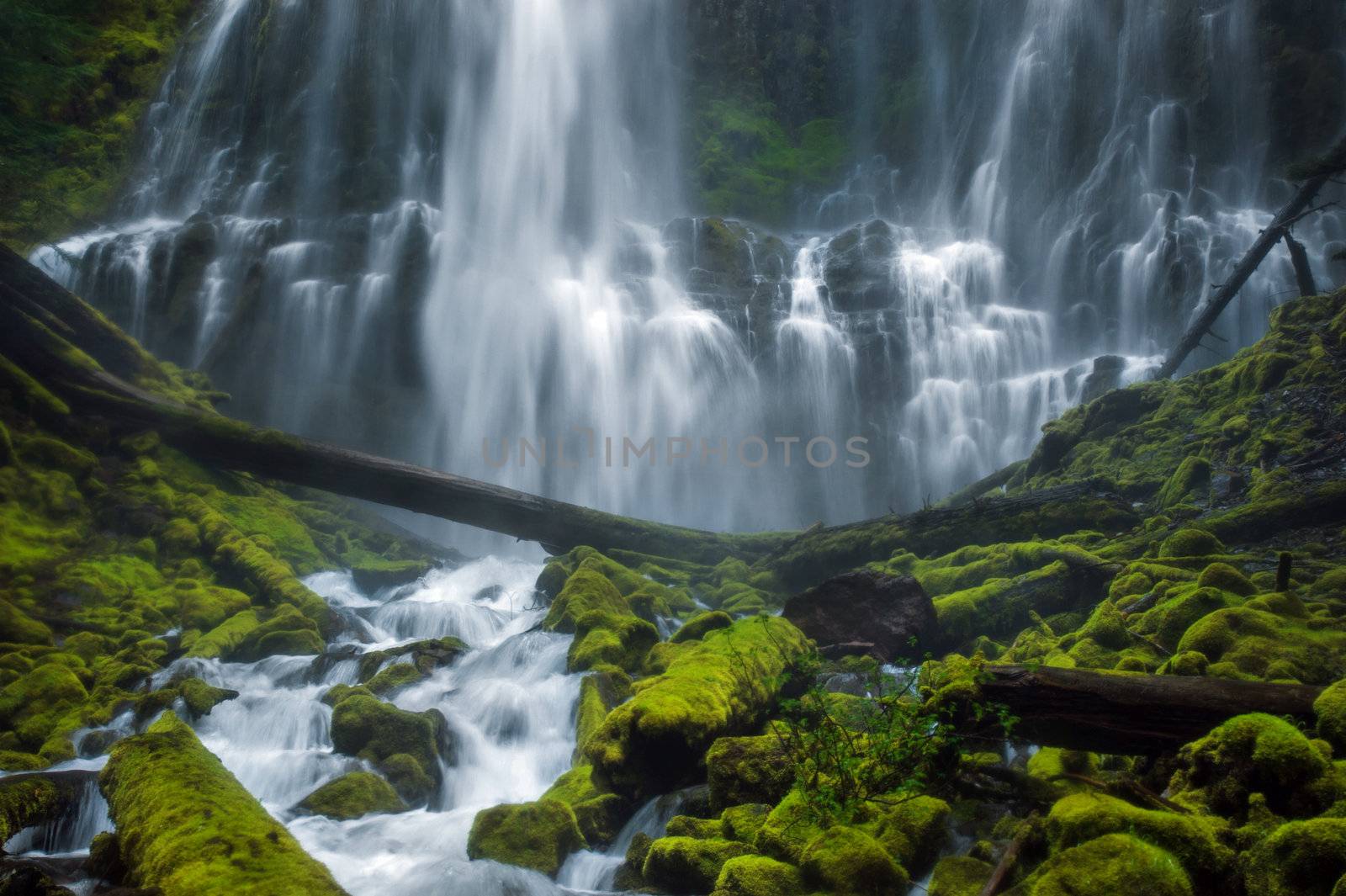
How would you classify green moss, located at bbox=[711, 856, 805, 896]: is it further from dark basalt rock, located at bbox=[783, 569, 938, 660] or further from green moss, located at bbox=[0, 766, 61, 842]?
dark basalt rock, located at bbox=[783, 569, 938, 660]

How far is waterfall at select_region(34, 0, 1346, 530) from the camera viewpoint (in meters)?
25.2

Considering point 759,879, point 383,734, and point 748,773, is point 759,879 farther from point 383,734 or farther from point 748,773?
point 383,734

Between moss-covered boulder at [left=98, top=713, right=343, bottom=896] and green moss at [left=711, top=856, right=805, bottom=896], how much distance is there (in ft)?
6.28

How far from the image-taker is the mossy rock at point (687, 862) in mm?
4367

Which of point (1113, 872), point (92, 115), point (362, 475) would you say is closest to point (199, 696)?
point (362, 475)

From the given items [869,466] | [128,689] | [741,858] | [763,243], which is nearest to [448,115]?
[763,243]

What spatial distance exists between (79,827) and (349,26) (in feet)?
120

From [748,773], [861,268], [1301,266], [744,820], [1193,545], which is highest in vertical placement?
[861,268]

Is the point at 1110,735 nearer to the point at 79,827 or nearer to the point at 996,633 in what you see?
the point at 996,633

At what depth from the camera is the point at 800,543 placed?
1482cm

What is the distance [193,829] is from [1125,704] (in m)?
4.85

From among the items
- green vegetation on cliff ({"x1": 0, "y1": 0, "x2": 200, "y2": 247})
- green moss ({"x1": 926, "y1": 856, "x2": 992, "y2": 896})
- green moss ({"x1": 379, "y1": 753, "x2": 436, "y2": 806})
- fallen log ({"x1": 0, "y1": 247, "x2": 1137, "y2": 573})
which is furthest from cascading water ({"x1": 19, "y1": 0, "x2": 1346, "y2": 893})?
green moss ({"x1": 926, "y1": 856, "x2": 992, "y2": 896})

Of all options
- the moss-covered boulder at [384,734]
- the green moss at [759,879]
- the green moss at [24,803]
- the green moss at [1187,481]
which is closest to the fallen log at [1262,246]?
→ the green moss at [1187,481]

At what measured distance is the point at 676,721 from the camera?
5.61m
